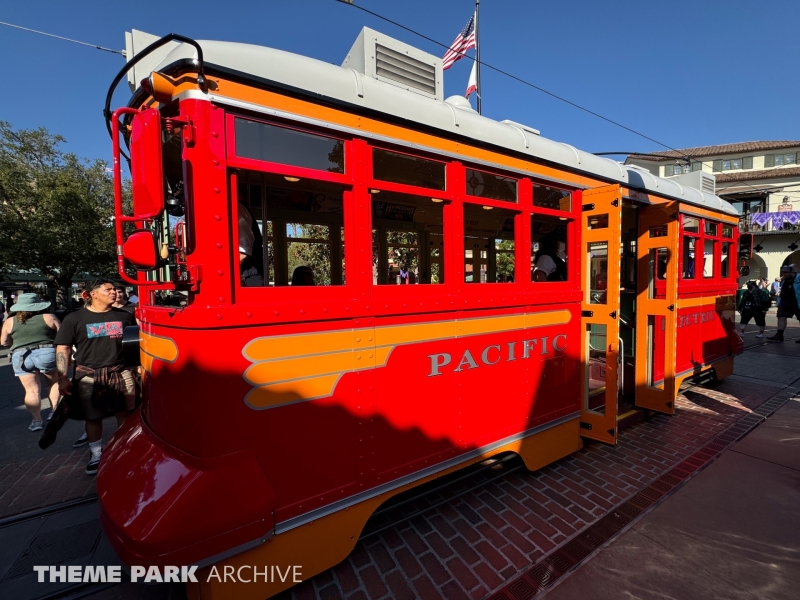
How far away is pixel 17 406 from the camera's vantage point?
559 cm

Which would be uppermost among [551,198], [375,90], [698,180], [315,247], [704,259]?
[698,180]

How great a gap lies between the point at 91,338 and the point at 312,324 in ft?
9.46

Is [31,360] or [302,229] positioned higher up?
[302,229]

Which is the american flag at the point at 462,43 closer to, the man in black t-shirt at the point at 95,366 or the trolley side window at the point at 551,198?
the trolley side window at the point at 551,198

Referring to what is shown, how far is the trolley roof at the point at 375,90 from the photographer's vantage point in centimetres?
183

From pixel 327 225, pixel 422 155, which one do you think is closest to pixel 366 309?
pixel 422 155

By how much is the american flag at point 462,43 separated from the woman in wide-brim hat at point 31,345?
8.42m

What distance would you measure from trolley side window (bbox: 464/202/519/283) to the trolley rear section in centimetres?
31

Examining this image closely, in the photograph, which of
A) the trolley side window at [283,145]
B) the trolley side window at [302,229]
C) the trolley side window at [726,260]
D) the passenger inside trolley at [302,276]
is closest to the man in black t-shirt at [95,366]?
the trolley side window at [302,229]

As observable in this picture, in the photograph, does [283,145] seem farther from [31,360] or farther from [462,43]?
[462,43]

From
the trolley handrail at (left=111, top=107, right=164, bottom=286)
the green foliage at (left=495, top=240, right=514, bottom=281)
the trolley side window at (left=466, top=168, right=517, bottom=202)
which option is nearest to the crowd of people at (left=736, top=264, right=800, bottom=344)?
the green foliage at (left=495, top=240, right=514, bottom=281)

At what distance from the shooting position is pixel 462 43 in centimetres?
848

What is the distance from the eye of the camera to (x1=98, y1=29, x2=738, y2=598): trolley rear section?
1.77 meters

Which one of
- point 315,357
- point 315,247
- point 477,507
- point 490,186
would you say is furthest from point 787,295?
point 315,357
